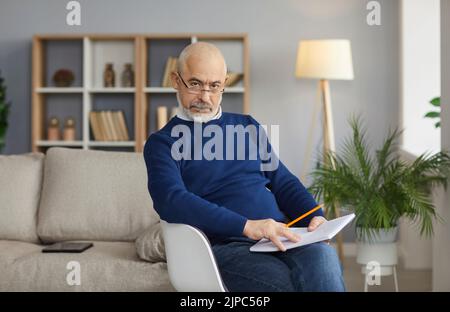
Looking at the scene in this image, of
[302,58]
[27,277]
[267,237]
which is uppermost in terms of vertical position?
[302,58]

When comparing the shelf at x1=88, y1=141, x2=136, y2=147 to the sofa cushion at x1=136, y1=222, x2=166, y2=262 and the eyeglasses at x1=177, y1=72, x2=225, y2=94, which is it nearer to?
the sofa cushion at x1=136, y1=222, x2=166, y2=262

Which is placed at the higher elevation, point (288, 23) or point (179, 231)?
point (288, 23)

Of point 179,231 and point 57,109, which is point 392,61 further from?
point 179,231

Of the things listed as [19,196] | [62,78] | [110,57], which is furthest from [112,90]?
[19,196]

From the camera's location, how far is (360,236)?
4.29 meters

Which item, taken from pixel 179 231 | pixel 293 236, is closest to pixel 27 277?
pixel 179 231

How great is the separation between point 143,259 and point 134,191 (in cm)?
53

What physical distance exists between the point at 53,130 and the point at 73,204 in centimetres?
215

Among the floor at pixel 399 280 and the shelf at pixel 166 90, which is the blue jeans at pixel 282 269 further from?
the shelf at pixel 166 90

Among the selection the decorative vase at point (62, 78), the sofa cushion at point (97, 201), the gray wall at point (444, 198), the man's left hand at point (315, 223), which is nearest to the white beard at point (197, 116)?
the man's left hand at point (315, 223)

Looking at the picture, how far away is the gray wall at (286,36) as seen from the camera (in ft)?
19.8

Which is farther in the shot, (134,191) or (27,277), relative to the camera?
(134,191)

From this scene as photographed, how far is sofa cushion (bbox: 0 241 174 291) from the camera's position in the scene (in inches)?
136

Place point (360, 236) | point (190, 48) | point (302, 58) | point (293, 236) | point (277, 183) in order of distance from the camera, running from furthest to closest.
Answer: point (302, 58)
point (360, 236)
point (277, 183)
point (190, 48)
point (293, 236)
